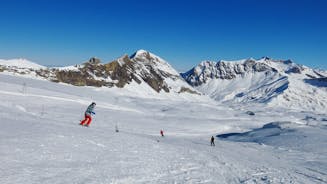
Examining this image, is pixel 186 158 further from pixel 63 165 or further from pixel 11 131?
pixel 11 131

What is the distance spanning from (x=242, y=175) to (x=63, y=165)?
294 inches

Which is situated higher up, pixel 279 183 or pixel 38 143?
pixel 38 143

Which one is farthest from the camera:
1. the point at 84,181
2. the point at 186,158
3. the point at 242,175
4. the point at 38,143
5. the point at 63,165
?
the point at 186,158

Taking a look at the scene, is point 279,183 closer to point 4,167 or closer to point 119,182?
point 119,182

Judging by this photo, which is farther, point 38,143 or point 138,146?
point 138,146

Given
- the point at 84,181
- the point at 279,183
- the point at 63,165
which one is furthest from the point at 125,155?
the point at 279,183

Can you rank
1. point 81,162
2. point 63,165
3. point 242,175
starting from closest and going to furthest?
point 63,165 → point 81,162 → point 242,175

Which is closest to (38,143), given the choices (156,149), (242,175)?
(156,149)

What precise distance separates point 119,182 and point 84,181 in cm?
120

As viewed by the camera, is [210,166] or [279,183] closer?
[279,183]

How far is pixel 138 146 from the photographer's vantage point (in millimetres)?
18312

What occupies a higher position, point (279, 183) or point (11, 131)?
point (11, 131)

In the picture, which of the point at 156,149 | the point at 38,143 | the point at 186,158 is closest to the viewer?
the point at 38,143

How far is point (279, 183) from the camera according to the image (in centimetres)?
1250
